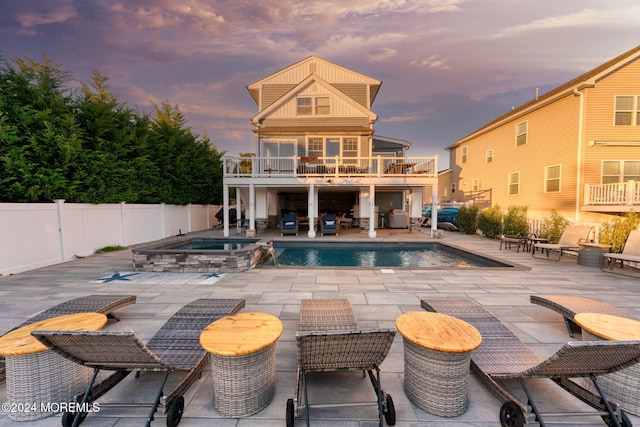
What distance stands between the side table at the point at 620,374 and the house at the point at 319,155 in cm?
923

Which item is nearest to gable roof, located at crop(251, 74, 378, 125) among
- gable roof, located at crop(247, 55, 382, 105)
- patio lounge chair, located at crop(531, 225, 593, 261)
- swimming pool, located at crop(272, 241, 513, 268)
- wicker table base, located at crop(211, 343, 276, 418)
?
gable roof, located at crop(247, 55, 382, 105)

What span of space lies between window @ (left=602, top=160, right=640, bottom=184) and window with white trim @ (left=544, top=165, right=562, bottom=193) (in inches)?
49.7

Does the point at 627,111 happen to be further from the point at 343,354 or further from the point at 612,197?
the point at 343,354

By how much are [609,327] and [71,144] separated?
35.9 feet

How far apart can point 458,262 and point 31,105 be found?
41.3 feet

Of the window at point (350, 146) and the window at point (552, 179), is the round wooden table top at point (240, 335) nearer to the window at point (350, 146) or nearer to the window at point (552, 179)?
the window at point (350, 146)

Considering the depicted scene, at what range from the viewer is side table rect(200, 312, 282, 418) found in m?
1.92

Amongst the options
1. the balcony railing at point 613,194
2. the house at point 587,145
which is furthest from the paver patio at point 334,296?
the house at point 587,145

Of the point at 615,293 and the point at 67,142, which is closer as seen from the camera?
the point at 615,293

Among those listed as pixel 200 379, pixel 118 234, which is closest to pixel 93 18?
pixel 118 234

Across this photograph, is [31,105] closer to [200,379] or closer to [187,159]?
[187,159]

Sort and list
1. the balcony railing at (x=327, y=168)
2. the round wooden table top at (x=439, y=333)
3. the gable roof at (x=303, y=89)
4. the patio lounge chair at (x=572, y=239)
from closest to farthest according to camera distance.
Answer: the round wooden table top at (x=439, y=333)
the patio lounge chair at (x=572, y=239)
the balcony railing at (x=327, y=168)
the gable roof at (x=303, y=89)

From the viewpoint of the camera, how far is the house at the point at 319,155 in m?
12.0

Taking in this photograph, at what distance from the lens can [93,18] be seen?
10.7 meters
